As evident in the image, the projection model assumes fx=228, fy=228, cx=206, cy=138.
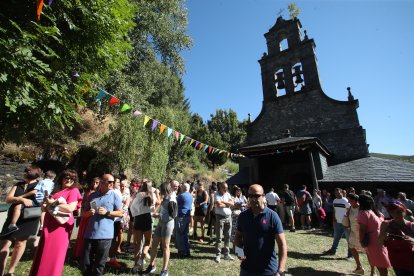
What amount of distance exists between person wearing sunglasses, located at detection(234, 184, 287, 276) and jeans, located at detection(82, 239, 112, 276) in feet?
6.71

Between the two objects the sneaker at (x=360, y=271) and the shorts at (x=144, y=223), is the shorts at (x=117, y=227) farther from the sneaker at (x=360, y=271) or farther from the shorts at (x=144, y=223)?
the sneaker at (x=360, y=271)

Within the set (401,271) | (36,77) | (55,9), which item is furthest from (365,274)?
(55,9)

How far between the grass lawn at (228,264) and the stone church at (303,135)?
656 centimetres

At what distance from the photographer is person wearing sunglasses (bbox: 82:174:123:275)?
3.43m

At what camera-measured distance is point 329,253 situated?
678 centimetres

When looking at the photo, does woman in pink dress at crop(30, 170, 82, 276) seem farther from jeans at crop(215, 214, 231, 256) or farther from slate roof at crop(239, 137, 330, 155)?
slate roof at crop(239, 137, 330, 155)

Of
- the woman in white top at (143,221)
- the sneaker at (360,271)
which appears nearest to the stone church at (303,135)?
the sneaker at (360,271)

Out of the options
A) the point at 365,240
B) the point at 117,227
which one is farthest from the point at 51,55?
the point at 365,240

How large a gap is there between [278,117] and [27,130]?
55.7 feet

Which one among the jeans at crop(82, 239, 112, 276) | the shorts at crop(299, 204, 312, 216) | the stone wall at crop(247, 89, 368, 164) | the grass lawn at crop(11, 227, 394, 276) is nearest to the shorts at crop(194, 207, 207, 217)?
the grass lawn at crop(11, 227, 394, 276)

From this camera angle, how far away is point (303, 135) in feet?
58.2

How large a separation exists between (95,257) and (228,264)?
10.9ft

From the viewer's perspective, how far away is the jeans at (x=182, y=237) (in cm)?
600

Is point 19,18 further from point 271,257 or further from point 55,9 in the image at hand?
point 271,257
